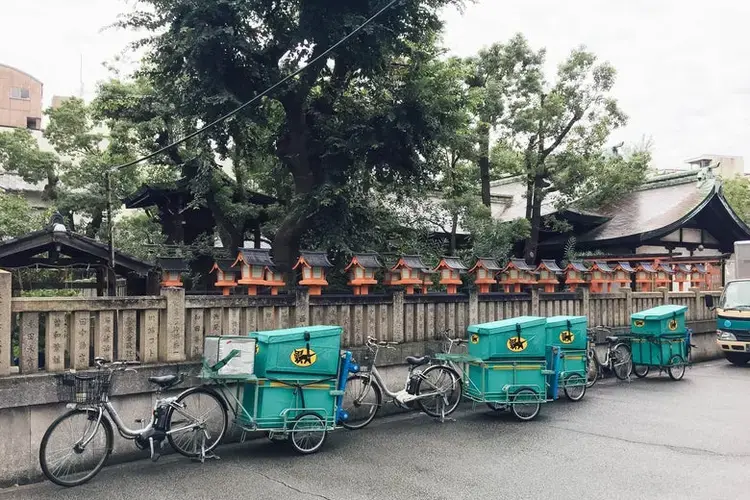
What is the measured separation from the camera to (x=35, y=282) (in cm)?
1394

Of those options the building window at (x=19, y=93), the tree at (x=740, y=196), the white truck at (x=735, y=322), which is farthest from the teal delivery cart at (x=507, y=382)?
the building window at (x=19, y=93)

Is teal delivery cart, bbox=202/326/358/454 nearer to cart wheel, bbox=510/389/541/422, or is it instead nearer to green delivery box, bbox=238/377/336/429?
green delivery box, bbox=238/377/336/429

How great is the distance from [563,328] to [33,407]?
7676 millimetres

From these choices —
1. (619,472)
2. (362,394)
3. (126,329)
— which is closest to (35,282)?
(126,329)

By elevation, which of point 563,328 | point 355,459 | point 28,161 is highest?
point 28,161

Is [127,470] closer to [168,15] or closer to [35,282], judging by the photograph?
[168,15]

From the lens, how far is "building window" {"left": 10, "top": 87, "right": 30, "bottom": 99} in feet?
153

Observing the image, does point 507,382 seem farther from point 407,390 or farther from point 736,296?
point 736,296

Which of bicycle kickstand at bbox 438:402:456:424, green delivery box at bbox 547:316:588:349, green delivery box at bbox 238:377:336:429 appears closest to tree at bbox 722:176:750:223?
green delivery box at bbox 547:316:588:349

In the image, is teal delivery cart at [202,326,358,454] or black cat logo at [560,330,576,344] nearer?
teal delivery cart at [202,326,358,454]

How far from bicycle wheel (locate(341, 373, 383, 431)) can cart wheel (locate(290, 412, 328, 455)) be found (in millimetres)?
1097

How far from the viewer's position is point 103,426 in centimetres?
627

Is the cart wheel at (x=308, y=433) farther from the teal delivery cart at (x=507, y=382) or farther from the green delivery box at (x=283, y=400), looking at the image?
the teal delivery cart at (x=507, y=382)

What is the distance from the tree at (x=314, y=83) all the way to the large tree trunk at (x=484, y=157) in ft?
15.2
